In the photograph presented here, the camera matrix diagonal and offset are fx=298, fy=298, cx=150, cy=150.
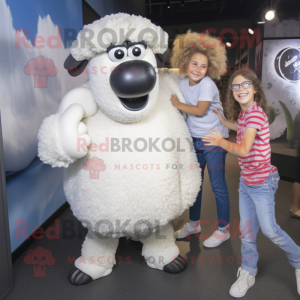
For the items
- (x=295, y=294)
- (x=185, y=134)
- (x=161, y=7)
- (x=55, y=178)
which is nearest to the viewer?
(x=295, y=294)

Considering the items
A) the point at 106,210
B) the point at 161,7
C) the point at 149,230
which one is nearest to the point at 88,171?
the point at 106,210

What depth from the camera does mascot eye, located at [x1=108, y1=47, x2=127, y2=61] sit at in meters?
1.31

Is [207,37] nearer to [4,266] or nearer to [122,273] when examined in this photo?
[122,273]

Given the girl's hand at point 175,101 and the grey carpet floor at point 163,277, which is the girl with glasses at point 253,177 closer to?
the grey carpet floor at point 163,277

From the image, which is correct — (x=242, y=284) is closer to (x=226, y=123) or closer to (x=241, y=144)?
(x=241, y=144)

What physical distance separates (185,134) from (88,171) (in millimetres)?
538

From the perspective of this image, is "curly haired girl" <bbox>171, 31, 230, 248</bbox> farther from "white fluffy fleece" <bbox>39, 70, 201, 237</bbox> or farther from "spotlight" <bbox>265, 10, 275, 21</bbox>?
"spotlight" <bbox>265, 10, 275, 21</bbox>

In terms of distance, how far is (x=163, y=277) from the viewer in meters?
1.59

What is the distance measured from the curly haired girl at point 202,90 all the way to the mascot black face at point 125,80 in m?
0.30

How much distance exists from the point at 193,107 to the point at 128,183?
573 mm

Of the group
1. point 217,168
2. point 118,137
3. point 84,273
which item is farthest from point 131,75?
point 84,273

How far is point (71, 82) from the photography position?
102 inches

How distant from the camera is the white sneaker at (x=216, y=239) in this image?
1904 mm

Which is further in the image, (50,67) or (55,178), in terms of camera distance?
(55,178)
